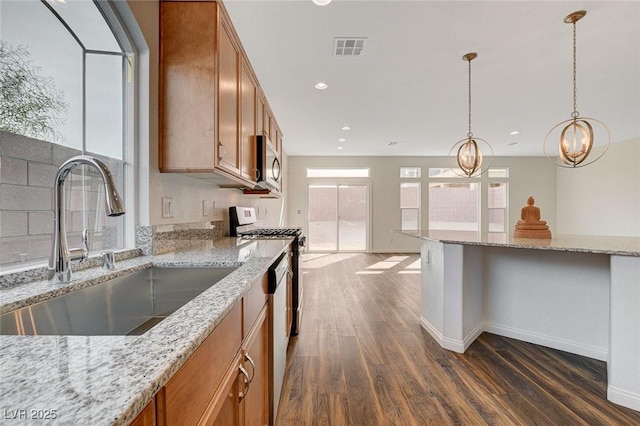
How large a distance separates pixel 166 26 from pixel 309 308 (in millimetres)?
2857

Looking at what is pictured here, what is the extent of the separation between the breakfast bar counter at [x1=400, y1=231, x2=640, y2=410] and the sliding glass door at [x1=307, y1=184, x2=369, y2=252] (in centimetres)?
496

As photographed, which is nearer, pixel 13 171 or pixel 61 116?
pixel 13 171

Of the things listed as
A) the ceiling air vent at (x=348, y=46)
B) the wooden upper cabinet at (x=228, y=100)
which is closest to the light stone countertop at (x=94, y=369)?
the wooden upper cabinet at (x=228, y=100)

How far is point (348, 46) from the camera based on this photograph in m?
2.63

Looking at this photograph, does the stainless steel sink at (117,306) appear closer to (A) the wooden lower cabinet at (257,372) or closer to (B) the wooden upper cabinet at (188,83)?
(A) the wooden lower cabinet at (257,372)

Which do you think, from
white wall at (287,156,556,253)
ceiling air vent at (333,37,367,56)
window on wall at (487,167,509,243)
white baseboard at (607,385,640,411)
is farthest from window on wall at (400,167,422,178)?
white baseboard at (607,385,640,411)

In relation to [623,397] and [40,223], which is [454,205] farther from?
[40,223]

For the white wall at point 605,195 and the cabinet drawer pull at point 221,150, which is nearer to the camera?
the cabinet drawer pull at point 221,150

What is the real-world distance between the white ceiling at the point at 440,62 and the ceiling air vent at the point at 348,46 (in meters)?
0.07

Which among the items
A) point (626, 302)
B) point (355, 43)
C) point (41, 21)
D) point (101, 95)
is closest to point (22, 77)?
point (41, 21)

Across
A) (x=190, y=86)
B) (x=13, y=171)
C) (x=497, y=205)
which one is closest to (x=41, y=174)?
(x=13, y=171)

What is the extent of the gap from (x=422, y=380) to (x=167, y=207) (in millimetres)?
2018

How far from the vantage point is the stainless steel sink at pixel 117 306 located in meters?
0.83

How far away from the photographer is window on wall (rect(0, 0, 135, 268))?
0.98 metres
